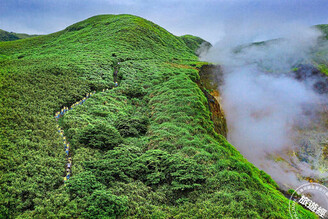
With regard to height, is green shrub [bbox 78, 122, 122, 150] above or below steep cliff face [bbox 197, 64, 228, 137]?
below

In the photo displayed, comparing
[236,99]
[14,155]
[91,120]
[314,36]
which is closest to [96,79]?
[91,120]

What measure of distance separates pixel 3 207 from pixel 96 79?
18115 millimetres

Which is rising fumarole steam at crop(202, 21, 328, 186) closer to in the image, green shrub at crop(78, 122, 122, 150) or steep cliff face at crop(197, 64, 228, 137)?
steep cliff face at crop(197, 64, 228, 137)

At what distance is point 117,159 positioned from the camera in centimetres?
1212

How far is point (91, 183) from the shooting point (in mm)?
10203

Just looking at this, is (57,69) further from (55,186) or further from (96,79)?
(55,186)

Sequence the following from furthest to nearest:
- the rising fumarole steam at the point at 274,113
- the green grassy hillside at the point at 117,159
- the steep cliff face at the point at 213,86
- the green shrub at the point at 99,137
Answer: the steep cliff face at the point at 213,86 < the rising fumarole steam at the point at 274,113 < the green shrub at the point at 99,137 < the green grassy hillside at the point at 117,159

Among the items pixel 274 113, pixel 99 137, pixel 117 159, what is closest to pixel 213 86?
pixel 274 113

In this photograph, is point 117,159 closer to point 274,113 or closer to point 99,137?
point 99,137

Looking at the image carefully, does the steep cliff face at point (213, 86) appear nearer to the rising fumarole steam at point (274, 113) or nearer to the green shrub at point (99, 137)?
the rising fumarole steam at point (274, 113)

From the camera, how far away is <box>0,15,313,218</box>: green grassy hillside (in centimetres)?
927

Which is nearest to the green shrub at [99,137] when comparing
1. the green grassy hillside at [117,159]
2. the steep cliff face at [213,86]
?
the green grassy hillside at [117,159]

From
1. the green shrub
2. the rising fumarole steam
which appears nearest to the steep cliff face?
the rising fumarole steam

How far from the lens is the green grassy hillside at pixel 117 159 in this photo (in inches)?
365
